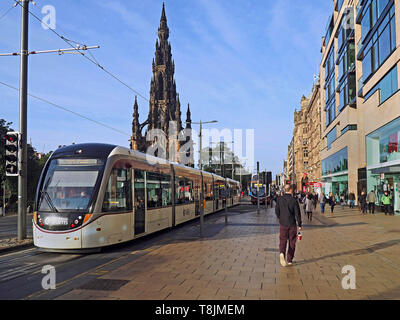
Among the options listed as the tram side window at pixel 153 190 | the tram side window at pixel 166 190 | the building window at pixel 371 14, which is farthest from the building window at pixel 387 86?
the tram side window at pixel 153 190

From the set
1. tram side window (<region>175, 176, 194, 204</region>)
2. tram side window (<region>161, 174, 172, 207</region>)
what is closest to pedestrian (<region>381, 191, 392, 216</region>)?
tram side window (<region>175, 176, 194, 204</region>)

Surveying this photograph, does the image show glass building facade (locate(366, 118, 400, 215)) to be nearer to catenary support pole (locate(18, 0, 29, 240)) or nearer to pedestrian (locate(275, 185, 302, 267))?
pedestrian (locate(275, 185, 302, 267))

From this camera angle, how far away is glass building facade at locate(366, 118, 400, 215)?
78.3ft

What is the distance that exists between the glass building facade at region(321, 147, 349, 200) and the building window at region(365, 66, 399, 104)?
1247cm

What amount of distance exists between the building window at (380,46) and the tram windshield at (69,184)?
69.0 feet

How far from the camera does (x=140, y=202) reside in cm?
1261

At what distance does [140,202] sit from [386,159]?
2042 cm

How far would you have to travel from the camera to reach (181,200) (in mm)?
18094

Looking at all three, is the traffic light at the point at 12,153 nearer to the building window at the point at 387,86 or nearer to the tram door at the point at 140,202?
the tram door at the point at 140,202

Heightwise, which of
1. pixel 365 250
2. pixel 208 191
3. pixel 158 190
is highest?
pixel 158 190

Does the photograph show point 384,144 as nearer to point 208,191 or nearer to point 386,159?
point 386,159

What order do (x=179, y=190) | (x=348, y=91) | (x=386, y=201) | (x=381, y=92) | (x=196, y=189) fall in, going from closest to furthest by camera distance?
(x=179, y=190) → (x=196, y=189) → (x=386, y=201) → (x=381, y=92) → (x=348, y=91)

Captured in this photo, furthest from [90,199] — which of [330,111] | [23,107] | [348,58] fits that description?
[330,111]
